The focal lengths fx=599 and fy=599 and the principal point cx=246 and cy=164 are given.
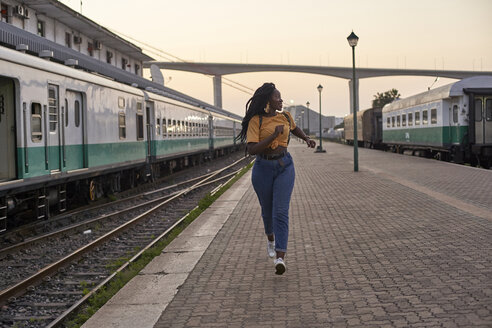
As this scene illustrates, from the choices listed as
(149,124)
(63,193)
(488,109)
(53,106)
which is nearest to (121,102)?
(149,124)

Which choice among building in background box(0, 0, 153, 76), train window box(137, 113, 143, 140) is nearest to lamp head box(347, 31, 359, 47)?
train window box(137, 113, 143, 140)

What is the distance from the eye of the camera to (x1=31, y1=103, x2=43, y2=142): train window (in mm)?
10266

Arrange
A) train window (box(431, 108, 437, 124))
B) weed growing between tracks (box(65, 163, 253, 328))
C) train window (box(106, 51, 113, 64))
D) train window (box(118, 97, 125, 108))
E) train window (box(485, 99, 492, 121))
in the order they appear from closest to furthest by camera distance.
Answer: weed growing between tracks (box(65, 163, 253, 328))
train window (box(118, 97, 125, 108))
train window (box(485, 99, 492, 121))
train window (box(431, 108, 437, 124))
train window (box(106, 51, 113, 64))

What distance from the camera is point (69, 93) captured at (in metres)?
12.1

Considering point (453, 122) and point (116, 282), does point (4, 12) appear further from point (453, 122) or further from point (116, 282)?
point (116, 282)

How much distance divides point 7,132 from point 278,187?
220 inches

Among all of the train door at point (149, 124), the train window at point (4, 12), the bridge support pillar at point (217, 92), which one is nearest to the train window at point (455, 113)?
the train door at point (149, 124)

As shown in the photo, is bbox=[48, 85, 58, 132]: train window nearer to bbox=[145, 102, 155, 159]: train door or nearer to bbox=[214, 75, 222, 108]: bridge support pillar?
bbox=[145, 102, 155, 159]: train door

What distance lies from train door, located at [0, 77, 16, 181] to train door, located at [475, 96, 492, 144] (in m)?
18.4

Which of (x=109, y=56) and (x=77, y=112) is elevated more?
(x=109, y=56)

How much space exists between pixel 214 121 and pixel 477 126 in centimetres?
2069

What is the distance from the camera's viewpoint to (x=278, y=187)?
6160 mm

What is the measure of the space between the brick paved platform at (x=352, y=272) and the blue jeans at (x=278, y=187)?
46 centimetres

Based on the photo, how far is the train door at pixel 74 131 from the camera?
39.4 feet
